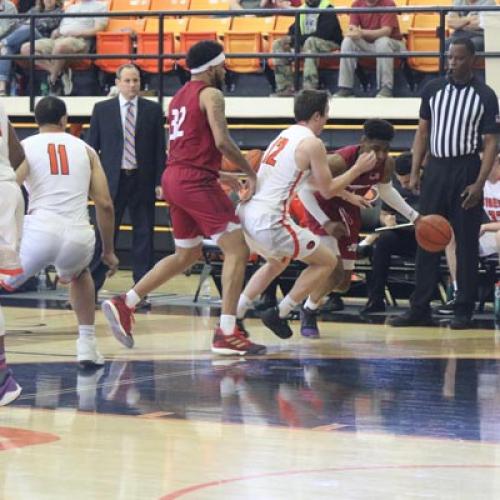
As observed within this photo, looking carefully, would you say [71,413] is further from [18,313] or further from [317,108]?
[18,313]

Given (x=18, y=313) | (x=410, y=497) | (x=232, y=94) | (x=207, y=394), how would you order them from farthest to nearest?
(x=232, y=94), (x=18, y=313), (x=207, y=394), (x=410, y=497)

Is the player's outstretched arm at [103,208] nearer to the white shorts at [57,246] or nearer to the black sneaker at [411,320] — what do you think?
the white shorts at [57,246]

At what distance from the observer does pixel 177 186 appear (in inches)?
376

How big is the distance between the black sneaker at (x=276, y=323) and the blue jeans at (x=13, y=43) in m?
8.02

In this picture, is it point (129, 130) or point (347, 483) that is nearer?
point (347, 483)

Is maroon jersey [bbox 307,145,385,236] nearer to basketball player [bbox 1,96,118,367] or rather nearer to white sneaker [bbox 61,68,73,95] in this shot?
basketball player [bbox 1,96,118,367]

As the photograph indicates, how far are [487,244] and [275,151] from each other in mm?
3016

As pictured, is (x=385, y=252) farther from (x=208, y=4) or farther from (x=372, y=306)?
(x=208, y=4)

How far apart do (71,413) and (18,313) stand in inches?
199

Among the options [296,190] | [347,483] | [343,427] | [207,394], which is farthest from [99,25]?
[347,483]

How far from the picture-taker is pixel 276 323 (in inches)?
394

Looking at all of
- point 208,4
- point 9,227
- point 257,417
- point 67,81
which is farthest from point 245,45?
point 257,417

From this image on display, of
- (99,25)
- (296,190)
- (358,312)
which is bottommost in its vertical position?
(358,312)

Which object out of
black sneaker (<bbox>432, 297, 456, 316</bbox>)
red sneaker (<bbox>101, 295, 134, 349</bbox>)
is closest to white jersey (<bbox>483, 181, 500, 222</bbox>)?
black sneaker (<bbox>432, 297, 456, 316</bbox>)
